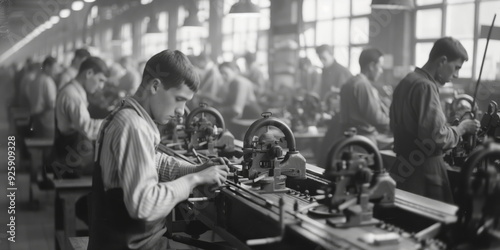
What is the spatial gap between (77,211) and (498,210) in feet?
Answer: 12.7

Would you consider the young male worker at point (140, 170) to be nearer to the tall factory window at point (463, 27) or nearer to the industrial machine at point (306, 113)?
the industrial machine at point (306, 113)

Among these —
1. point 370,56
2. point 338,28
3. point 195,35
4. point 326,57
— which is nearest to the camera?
point 370,56

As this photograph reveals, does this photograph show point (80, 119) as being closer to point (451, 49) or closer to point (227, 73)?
point (451, 49)

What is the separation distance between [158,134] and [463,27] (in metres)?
5.74

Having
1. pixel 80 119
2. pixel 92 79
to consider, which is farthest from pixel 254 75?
pixel 80 119

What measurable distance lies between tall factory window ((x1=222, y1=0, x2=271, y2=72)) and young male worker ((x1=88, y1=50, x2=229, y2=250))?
8660mm

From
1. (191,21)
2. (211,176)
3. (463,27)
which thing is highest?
(191,21)

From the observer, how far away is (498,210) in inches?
81.0

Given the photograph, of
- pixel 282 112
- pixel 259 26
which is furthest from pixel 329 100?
pixel 259 26

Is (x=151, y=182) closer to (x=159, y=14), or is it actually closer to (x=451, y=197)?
(x=451, y=197)

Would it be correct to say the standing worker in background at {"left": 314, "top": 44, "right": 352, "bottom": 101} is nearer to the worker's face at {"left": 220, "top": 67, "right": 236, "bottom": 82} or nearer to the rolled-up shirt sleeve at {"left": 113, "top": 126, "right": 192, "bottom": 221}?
the worker's face at {"left": 220, "top": 67, "right": 236, "bottom": 82}

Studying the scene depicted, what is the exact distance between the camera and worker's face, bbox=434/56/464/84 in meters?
3.75

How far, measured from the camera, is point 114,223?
7.82ft

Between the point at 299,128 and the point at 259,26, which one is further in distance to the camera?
the point at 259,26
